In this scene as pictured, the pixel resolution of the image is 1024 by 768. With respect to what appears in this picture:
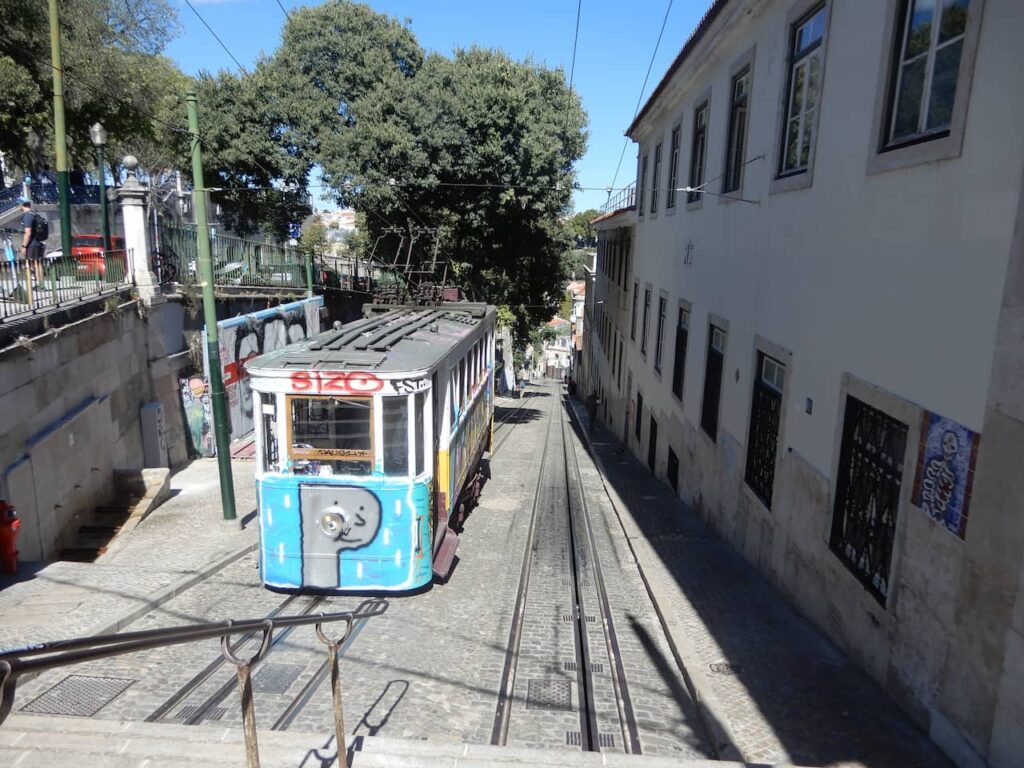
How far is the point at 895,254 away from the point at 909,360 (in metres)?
0.91

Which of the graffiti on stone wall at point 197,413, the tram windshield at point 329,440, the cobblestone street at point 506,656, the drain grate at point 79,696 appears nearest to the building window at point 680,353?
the cobblestone street at point 506,656

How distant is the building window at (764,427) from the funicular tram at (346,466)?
4.04 meters

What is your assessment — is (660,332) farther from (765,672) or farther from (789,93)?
(765,672)

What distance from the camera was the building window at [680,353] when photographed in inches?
525

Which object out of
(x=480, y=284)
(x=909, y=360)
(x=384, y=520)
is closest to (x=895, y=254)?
(x=909, y=360)

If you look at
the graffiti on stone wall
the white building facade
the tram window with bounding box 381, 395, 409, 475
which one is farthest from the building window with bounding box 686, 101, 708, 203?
the graffiti on stone wall

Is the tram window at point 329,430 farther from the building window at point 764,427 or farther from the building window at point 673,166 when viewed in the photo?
the building window at point 673,166

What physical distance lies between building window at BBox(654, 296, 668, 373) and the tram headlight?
10192 mm

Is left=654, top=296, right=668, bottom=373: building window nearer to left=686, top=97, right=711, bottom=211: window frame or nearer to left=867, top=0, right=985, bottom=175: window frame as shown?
left=686, top=97, right=711, bottom=211: window frame

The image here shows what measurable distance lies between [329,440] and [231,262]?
38.1 ft

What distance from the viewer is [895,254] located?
5.50 m

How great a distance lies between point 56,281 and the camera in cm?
951

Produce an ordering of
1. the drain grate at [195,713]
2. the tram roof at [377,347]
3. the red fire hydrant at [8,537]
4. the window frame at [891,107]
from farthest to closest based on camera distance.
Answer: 1. the red fire hydrant at [8,537]
2. the tram roof at [377,347]
3. the drain grate at [195,713]
4. the window frame at [891,107]

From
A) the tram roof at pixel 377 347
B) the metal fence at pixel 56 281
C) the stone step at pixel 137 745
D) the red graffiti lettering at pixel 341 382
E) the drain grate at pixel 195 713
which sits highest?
the metal fence at pixel 56 281
